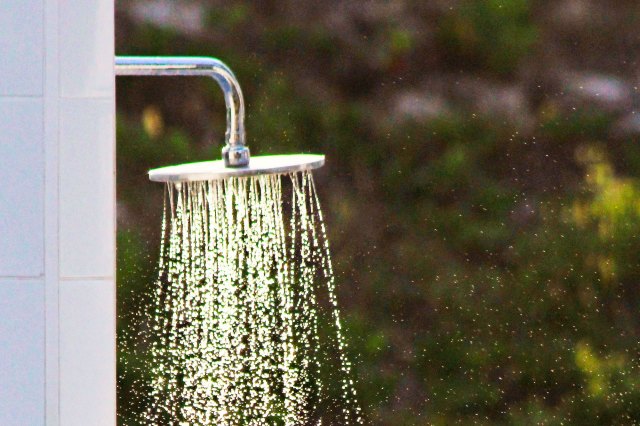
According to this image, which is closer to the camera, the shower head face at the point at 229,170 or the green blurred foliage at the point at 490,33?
the shower head face at the point at 229,170

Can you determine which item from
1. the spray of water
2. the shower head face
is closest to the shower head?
the shower head face

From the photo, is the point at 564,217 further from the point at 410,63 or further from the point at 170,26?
the point at 170,26

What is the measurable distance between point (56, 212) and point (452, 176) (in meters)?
1.63

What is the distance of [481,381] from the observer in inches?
81.2

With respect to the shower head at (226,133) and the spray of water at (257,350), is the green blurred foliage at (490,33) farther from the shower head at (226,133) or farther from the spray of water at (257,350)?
the shower head at (226,133)

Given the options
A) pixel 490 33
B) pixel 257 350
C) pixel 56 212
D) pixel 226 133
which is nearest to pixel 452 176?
pixel 490 33

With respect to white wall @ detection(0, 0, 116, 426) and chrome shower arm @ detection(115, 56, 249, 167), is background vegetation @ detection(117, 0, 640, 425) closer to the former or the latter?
chrome shower arm @ detection(115, 56, 249, 167)

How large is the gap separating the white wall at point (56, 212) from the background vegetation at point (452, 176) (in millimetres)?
1529

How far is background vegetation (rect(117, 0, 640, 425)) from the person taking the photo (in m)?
1.99

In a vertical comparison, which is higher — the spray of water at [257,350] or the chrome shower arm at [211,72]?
the chrome shower arm at [211,72]

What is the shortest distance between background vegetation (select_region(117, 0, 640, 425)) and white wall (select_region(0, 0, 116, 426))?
5.02ft

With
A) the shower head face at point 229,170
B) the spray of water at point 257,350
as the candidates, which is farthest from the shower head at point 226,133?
the spray of water at point 257,350

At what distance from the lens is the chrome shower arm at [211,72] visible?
487 millimetres

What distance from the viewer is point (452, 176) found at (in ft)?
6.60
